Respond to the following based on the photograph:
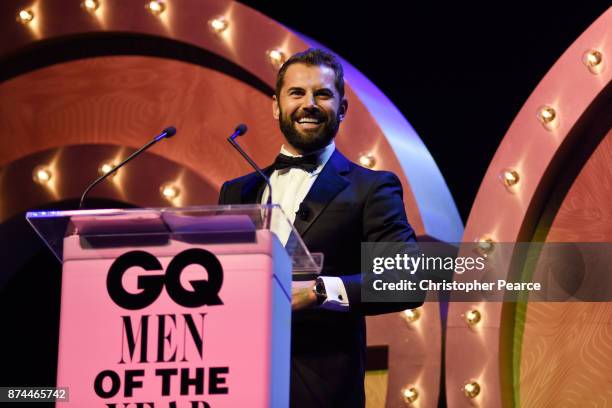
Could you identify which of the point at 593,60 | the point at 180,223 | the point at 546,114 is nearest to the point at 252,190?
the point at 180,223

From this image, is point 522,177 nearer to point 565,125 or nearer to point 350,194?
Result: point 565,125

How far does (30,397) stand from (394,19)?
86.6 inches

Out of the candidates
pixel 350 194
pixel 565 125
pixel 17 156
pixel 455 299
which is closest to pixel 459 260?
pixel 455 299

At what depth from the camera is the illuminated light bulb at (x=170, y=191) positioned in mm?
4070

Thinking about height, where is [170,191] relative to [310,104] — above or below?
above

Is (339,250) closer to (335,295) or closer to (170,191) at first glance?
(335,295)

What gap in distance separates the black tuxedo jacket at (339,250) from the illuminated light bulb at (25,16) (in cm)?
172

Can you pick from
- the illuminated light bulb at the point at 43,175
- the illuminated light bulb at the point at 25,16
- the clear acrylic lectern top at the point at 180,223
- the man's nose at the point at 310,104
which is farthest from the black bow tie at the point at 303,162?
the illuminated light bulb at the point at 25,16

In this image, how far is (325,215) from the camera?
2.76 m

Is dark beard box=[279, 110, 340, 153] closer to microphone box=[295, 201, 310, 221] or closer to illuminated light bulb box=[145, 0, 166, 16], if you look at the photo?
microphone box=[295, 201, 310, 221]

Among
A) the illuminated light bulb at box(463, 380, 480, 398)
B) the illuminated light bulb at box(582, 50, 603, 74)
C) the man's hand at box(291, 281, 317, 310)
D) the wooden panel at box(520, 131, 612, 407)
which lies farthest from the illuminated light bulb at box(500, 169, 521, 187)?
the man's hand at box(291, 281, 317, 310)

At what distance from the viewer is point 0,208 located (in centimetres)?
421

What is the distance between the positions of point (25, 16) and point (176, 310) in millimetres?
2588

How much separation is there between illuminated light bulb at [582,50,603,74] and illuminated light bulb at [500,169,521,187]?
1.40 ft
